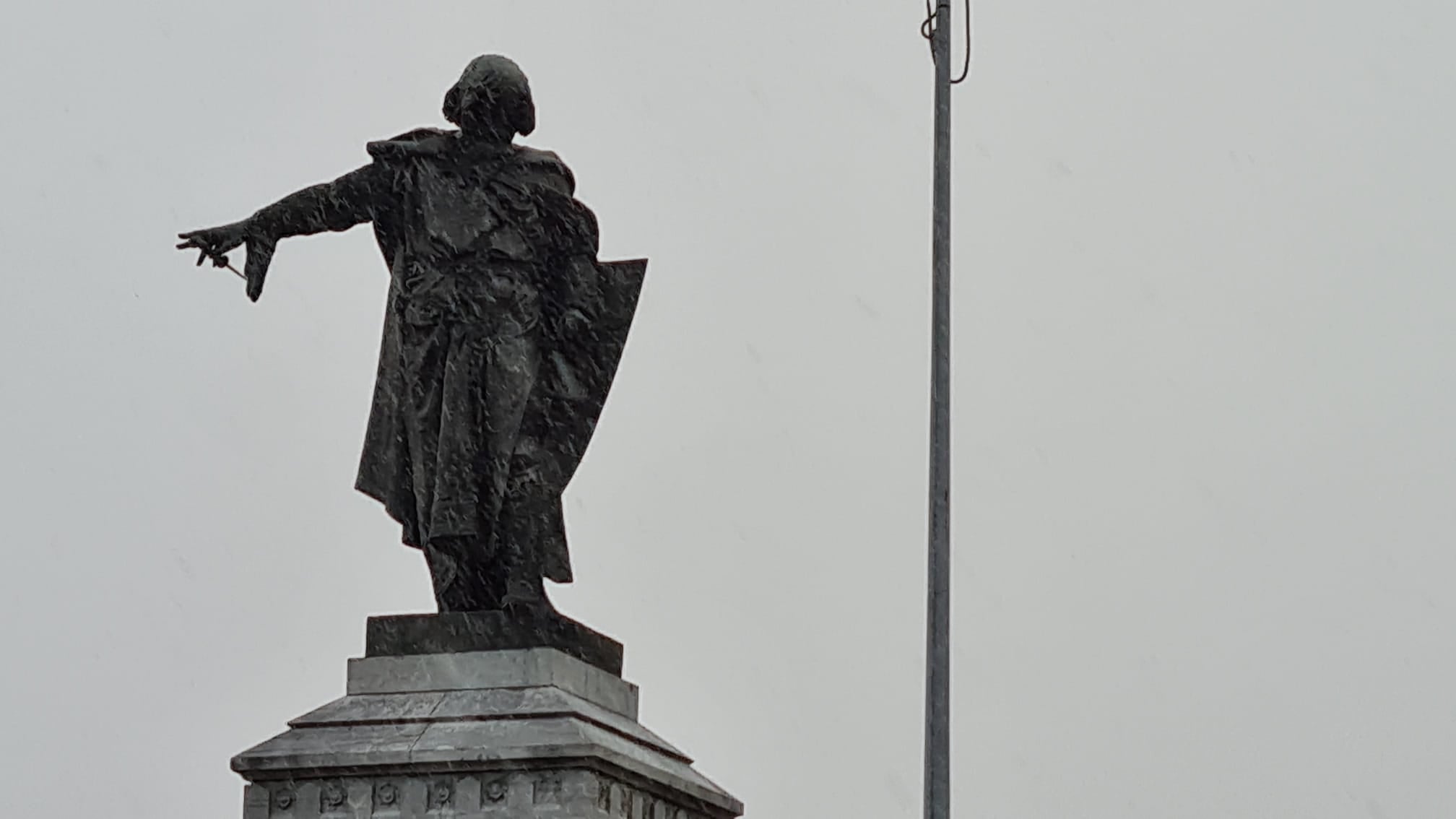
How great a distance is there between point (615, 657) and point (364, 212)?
80.2 inches

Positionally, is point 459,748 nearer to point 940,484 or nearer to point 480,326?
point 480,326

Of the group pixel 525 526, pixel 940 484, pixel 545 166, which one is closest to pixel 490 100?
pixel 545 166

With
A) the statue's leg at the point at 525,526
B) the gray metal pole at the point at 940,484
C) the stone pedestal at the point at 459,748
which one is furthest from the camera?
the gray metal pole at the point at 940,484

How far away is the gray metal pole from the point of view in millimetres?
14055

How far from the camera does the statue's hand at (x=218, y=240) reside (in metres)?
11.2

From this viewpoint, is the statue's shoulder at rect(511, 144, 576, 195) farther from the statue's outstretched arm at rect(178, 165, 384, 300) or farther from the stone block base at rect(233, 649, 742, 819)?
the stone block base at rect(233, 649, 742, 819)

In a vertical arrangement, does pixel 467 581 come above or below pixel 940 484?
below

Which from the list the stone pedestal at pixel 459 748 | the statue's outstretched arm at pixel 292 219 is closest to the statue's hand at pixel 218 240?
the statue's outstretched arm at pixel 292 219

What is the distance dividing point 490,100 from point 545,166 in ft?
1.13

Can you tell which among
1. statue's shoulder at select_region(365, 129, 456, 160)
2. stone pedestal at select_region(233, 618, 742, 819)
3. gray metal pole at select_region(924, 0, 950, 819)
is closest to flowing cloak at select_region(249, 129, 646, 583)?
statue's shoulder at select_region(365, 129, 456, 160)

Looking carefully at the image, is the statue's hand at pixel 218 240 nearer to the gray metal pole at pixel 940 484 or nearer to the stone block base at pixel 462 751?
the stone block base at pixel 462 751

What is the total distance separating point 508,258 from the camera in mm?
11156

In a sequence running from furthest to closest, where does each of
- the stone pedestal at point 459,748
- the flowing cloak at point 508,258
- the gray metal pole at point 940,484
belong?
1. the gray metal pole at point 940,484
2. the flowing cloak at point 508,258
3. the stone pedestal at point 459,748

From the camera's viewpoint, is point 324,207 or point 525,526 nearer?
point 525,526
